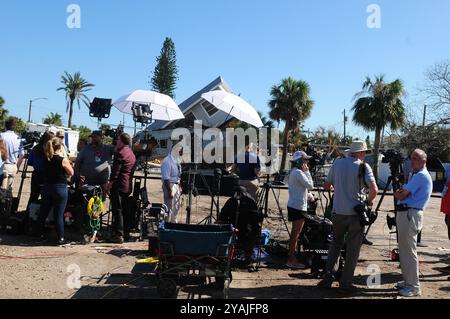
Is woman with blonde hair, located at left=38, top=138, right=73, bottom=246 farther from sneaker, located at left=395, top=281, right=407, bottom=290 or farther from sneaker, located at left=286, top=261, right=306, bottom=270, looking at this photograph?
sneaker, located at left=395, top=281, right=407, bottom=290

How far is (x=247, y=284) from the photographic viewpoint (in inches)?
225

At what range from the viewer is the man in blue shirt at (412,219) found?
541 cm

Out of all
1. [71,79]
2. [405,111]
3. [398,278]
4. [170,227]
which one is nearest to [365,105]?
[405,111]

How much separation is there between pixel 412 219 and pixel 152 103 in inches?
241

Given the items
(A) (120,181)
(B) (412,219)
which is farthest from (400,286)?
(A) (120,181)

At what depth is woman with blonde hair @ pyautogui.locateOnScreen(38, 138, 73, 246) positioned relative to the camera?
7035mm

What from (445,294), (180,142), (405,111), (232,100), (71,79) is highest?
(71,79)

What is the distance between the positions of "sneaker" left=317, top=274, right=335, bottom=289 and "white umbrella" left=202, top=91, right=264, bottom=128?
4029mm

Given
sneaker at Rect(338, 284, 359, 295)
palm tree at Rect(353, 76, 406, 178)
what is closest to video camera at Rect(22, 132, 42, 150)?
sneaker at Rect(338, 284, 359, 295)
